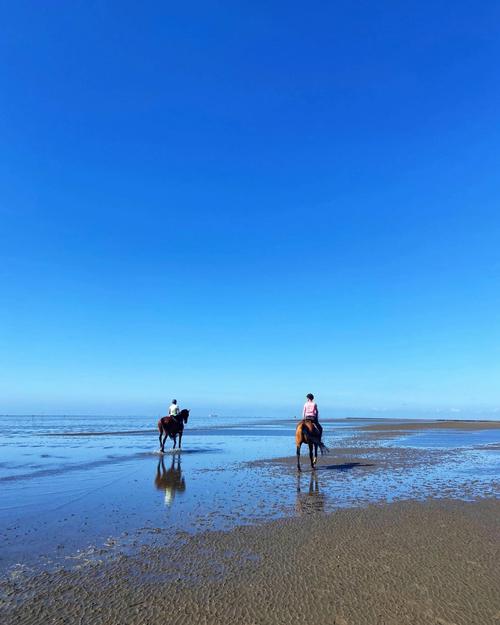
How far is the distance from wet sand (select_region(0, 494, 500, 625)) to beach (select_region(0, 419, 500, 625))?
0.02 m

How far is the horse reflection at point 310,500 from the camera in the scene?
393 inches

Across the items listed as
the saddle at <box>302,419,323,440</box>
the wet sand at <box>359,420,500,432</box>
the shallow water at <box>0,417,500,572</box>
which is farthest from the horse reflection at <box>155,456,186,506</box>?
the wet sand at <box>359,420,500,432</box>

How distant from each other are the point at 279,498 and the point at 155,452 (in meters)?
→ 13.3

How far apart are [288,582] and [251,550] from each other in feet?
4.57

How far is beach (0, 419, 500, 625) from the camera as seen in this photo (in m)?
5.15

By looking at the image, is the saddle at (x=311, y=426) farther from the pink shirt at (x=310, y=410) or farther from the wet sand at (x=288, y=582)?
the wet sand at (x=288, y=582)

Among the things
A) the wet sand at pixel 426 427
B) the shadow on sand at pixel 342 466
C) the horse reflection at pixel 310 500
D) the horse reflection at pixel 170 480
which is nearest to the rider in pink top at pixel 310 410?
the shadow on sand at pixel 342 466

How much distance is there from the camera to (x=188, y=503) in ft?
35.1

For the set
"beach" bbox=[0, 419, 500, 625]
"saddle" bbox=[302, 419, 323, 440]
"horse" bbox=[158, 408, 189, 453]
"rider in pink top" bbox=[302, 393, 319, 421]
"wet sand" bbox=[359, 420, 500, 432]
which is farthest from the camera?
"wet sand" bbox=[359, 420, 500, 432]

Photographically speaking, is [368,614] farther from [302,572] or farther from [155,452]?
[155,452]

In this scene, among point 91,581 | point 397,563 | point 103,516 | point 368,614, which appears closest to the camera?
point 368,614

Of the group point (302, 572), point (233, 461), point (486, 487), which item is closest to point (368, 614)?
point (302, 572)

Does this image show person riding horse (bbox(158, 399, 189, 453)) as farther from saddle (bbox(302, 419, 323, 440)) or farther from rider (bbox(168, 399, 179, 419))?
saddle (bbox(302, 419, 323, 440))

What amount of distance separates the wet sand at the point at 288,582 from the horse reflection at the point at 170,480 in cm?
425
